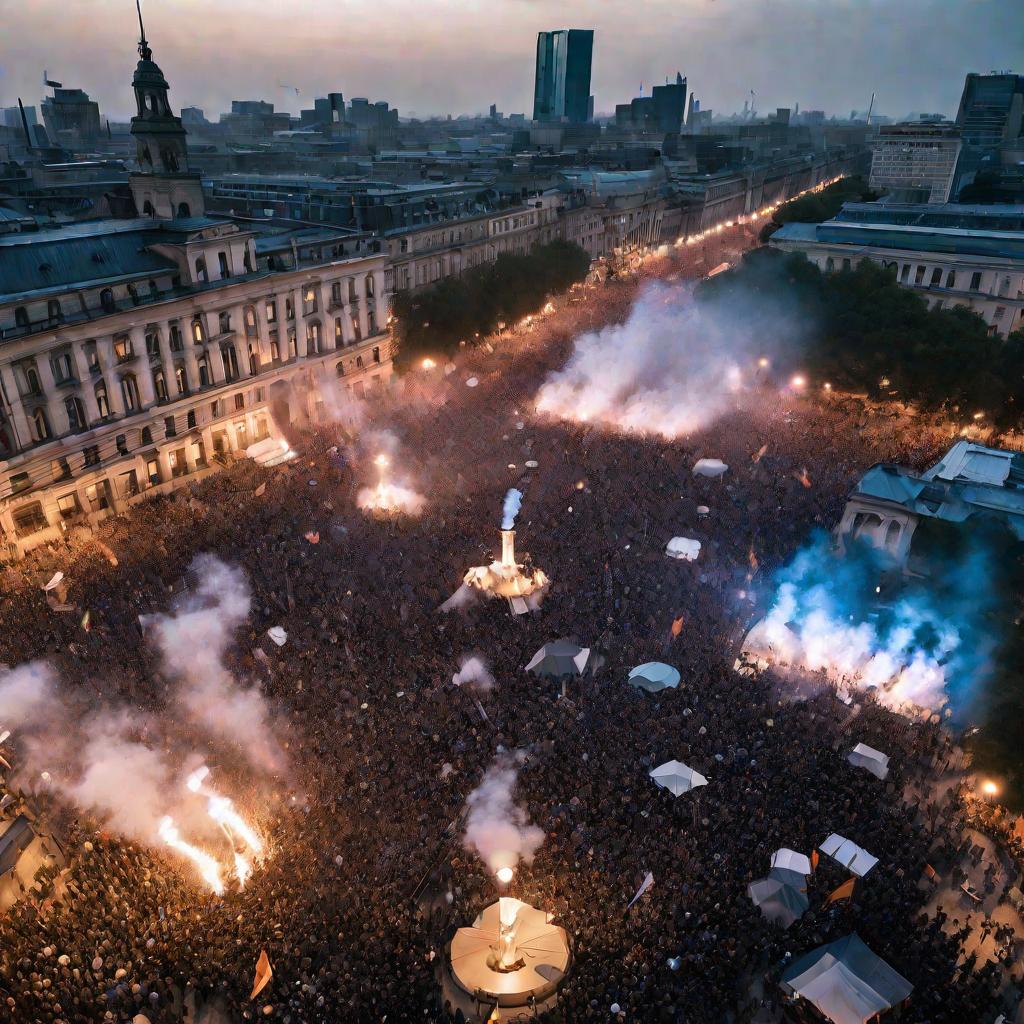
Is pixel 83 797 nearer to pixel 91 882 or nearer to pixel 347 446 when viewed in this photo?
pixel 91 882

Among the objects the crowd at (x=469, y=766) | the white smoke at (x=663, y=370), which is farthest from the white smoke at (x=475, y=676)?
the white smoke at (x=663, y=370)

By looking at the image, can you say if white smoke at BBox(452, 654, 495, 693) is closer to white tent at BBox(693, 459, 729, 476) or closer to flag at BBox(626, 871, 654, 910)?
flag at BBox(626, 871, 654, 910)

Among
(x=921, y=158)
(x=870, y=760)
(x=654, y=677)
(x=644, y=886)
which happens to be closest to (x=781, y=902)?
(x=644, y=886)

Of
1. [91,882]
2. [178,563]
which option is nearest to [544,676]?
[91,882]

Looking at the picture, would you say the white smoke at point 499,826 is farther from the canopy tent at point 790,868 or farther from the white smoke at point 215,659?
the white smoke at point 215,659

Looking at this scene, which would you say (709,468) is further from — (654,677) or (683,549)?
(654,677)
